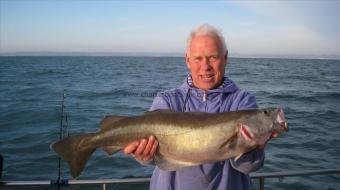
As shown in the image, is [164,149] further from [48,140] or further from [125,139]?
[48,140]

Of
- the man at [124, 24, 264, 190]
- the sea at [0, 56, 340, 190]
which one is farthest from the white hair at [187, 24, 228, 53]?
the sea at [0, 56, 340, 190]

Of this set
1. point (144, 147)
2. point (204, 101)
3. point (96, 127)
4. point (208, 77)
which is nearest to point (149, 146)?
point (144, 147)

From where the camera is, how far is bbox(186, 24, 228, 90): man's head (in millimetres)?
4258

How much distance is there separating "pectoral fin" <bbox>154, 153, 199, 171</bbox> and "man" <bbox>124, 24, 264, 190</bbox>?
0.24 feet

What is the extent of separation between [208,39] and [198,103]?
0.72 m

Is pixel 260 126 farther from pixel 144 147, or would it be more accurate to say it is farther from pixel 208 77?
pixel 144 147

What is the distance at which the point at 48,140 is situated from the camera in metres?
15.9

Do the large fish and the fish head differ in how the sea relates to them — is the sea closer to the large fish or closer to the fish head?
the large fish

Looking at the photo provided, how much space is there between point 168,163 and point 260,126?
106cm

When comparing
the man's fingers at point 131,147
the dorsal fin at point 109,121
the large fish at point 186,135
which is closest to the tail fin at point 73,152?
the large fish at point 186,135

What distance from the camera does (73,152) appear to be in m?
4.30

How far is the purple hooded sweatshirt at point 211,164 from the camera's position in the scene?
3984 millimetres

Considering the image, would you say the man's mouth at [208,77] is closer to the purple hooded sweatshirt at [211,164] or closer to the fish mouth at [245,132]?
the purple hooded sweatshirt at [211,164]

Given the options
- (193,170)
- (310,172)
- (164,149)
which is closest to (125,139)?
(164,149)
